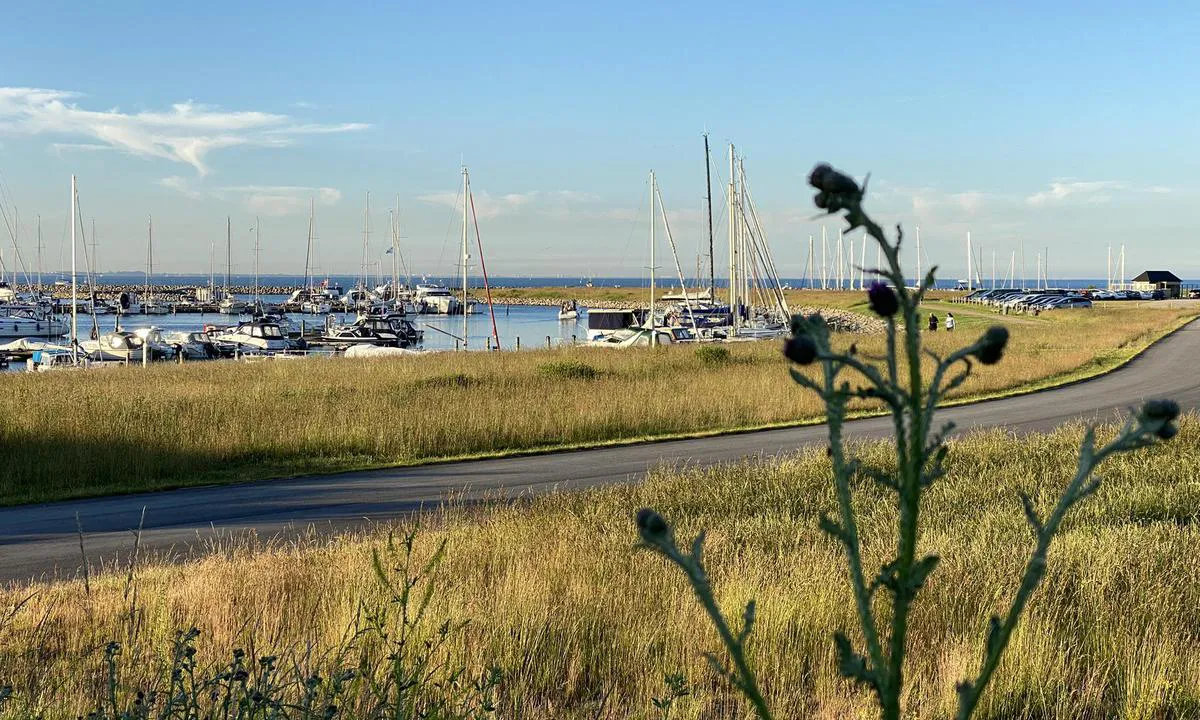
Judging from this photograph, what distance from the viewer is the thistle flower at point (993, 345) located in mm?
1301

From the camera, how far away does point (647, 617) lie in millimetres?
6297

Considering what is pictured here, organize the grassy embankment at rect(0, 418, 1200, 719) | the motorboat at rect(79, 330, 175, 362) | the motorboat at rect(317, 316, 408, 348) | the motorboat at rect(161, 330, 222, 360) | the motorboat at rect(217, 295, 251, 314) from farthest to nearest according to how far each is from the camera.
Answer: the motorboat at rect(217, 295, 251, 314) → the motorboat at rect(317, 316, 408, 348) → the motorboat at rect(161, 330, 222, 360) → the motorboat at rect(79, 330, 175, 362) → the grassy embankment at rect(0, 418, 1200, 719)

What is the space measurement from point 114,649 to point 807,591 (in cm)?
417

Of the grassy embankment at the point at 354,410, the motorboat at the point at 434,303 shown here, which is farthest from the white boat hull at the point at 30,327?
the grassy embankment at the point at 354,410

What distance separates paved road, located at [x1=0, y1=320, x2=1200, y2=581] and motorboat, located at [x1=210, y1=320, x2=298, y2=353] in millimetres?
36357

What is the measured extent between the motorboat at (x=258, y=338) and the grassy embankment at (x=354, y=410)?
24823 millimetres

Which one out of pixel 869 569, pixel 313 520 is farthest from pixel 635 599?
pixel 313 520

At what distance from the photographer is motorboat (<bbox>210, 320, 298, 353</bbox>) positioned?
52375mm

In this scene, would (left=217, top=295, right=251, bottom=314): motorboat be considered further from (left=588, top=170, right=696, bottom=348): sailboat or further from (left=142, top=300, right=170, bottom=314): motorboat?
(left=588, top=170, right=696, bottom=348): sailboat

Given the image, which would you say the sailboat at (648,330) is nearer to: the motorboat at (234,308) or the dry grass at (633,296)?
the dry grass at (633,296)

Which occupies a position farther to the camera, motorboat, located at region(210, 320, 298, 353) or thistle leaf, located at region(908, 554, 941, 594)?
motorboat, located at region(210, 320, 298, 353)

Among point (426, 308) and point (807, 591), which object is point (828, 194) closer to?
point (807, 591)

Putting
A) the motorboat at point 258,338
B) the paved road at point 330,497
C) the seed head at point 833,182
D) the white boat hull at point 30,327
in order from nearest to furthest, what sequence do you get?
the seed head at point 833,182, the paved road at point 330,497, the motorboat at point 258,338, the white boat hull at point 30,327

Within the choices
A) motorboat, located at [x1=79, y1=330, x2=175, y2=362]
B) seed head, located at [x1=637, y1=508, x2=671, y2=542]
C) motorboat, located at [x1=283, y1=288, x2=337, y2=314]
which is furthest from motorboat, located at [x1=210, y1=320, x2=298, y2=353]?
seed head, located at [x1=637, y1=508, x2=671, y2=542]
